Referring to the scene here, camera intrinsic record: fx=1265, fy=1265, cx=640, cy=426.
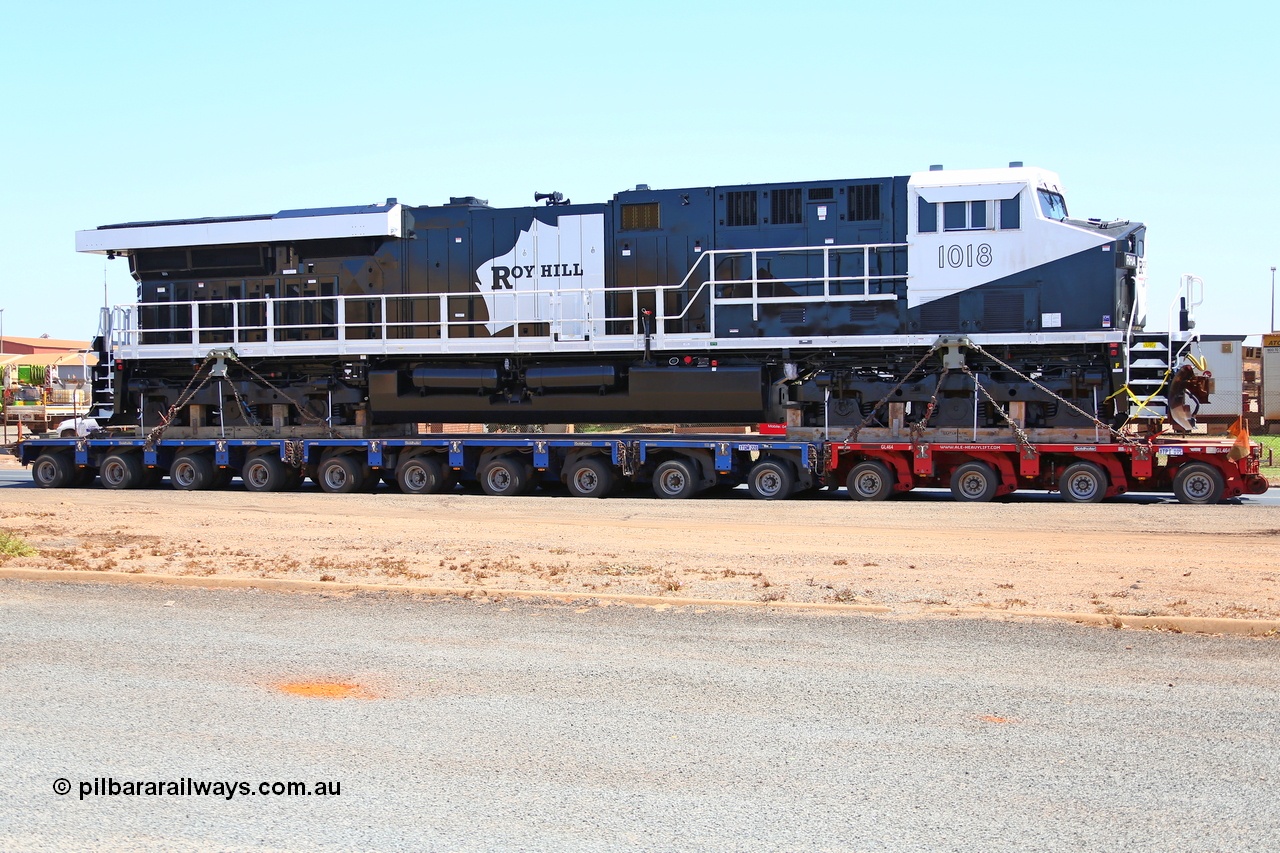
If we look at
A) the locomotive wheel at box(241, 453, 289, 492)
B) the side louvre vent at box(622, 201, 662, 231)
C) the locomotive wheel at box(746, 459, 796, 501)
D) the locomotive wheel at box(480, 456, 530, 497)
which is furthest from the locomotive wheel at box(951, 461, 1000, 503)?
the locomotive wheel at box(241, 453, 289, 492)

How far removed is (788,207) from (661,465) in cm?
504

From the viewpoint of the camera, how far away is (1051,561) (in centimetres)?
1331

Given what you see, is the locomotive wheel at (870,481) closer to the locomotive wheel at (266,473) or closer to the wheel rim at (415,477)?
the wheel rim at (415,477)

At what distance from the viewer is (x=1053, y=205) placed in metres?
21.1

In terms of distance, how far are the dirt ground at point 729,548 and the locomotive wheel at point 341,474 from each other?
8.31 feet

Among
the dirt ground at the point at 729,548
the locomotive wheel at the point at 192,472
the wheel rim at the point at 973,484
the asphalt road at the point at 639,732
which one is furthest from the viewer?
the locomotive wheel at the point at 192,472

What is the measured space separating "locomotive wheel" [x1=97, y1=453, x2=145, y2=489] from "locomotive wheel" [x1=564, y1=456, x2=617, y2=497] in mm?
9232

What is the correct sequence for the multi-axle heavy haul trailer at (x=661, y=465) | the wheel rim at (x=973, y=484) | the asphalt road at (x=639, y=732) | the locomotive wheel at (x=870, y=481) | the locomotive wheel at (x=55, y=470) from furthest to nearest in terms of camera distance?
the locomotive wheel at (x=55, y=470) < the locomotive wheel at (x=870, y=481) < the wheel rim at (x=973, y=484) < the multi-axle heavy haul trailer at (x=661, y=465) < the asphalt road at (x=639, y=732)

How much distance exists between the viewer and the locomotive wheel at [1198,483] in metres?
20.2

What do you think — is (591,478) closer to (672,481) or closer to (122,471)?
(672,481)

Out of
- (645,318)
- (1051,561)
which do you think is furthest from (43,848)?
(645,318)

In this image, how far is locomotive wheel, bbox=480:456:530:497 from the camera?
23188 mm

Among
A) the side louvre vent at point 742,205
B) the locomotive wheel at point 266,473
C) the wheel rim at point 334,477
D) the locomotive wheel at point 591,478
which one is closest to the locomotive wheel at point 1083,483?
the side louvre vent at point 742,205

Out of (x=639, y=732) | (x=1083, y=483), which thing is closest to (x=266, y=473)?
(x=1083, y=483)
